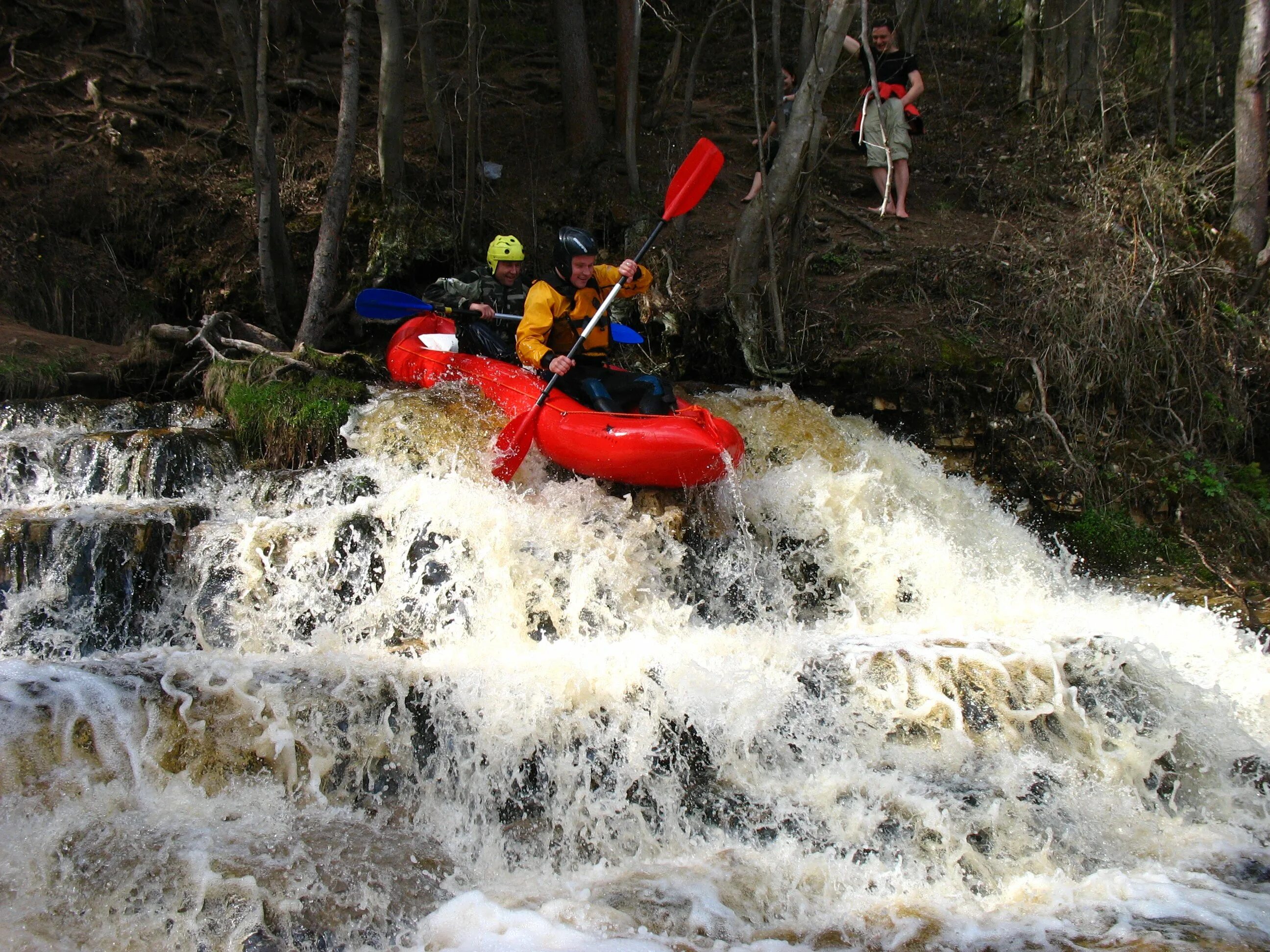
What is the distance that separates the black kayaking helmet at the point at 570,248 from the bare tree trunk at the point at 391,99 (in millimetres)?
2826

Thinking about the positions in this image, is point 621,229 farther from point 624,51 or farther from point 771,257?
point 771,257

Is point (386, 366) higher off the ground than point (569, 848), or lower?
higher

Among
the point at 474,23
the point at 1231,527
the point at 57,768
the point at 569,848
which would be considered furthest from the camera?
the point at 474,23

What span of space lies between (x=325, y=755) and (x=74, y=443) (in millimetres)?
2812

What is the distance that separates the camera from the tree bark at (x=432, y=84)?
287 inches

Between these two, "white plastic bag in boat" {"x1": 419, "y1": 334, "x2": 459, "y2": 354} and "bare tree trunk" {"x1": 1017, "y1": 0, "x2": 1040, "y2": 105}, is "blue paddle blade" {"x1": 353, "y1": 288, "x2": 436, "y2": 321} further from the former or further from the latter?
"bare tree trunk" {"x1": 1017, "y1": 0, "x2": 1040, "y2": 105}

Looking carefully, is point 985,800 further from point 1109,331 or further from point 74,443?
point 74,443

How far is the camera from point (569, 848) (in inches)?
117

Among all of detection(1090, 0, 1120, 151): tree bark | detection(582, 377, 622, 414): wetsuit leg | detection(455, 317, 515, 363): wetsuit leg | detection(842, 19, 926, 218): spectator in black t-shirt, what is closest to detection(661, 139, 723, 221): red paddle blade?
detection(582, 377, 622, 414): wetsuit leg

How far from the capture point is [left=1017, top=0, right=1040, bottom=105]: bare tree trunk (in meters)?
8.70

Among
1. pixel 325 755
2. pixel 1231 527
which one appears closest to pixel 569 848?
pixel 325 755

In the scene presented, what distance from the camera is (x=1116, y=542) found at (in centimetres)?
542

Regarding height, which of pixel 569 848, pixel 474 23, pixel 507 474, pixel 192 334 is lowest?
pixel 569 848

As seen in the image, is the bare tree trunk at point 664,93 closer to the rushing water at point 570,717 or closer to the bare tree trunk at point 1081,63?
the bare tree trunk at point 1081,63
